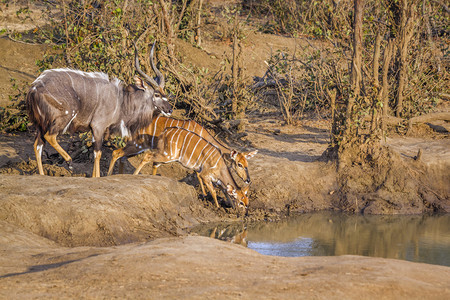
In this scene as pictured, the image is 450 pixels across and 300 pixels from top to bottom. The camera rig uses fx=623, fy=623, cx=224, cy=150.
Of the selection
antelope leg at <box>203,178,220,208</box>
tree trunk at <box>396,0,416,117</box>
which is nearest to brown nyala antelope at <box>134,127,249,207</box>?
antelope leg at <box>203,178,220,208</box>

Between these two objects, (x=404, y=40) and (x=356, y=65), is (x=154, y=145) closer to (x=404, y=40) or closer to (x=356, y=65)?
(x=356, y=65)

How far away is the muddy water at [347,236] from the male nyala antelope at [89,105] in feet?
5.36

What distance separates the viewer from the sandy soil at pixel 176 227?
136 inches

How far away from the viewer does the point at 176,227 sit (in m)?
6.46

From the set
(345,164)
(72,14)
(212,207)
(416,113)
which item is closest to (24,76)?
(72,14)

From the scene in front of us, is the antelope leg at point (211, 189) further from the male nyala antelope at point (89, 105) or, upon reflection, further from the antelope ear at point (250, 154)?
the male nyala antelope at point (89, 105)

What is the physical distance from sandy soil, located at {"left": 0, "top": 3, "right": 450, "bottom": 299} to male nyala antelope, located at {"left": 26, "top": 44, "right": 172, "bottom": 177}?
2.24 feet

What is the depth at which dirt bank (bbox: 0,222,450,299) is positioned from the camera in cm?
336

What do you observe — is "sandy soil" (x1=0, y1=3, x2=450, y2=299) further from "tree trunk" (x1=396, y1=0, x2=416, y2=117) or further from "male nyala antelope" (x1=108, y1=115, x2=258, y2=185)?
"tree trunk" (x1=396, y1=0, x2=416, y2=117)

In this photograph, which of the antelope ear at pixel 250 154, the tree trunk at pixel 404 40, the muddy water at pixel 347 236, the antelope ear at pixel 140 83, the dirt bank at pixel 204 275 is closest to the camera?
the dirt bank at pixel 204 275

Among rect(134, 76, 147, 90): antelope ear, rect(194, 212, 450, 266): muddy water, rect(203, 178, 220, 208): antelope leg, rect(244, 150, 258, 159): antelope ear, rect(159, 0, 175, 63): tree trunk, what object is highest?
rect(159, 0, 175, 63): tree trunk

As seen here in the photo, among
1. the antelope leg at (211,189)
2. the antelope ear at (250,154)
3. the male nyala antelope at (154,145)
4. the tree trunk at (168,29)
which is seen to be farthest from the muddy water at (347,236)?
the tree trunk at (168,29)

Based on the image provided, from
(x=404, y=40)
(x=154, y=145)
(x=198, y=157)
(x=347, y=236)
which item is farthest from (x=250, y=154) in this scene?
(x=404, y=40)

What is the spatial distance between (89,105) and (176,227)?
5.65ft
